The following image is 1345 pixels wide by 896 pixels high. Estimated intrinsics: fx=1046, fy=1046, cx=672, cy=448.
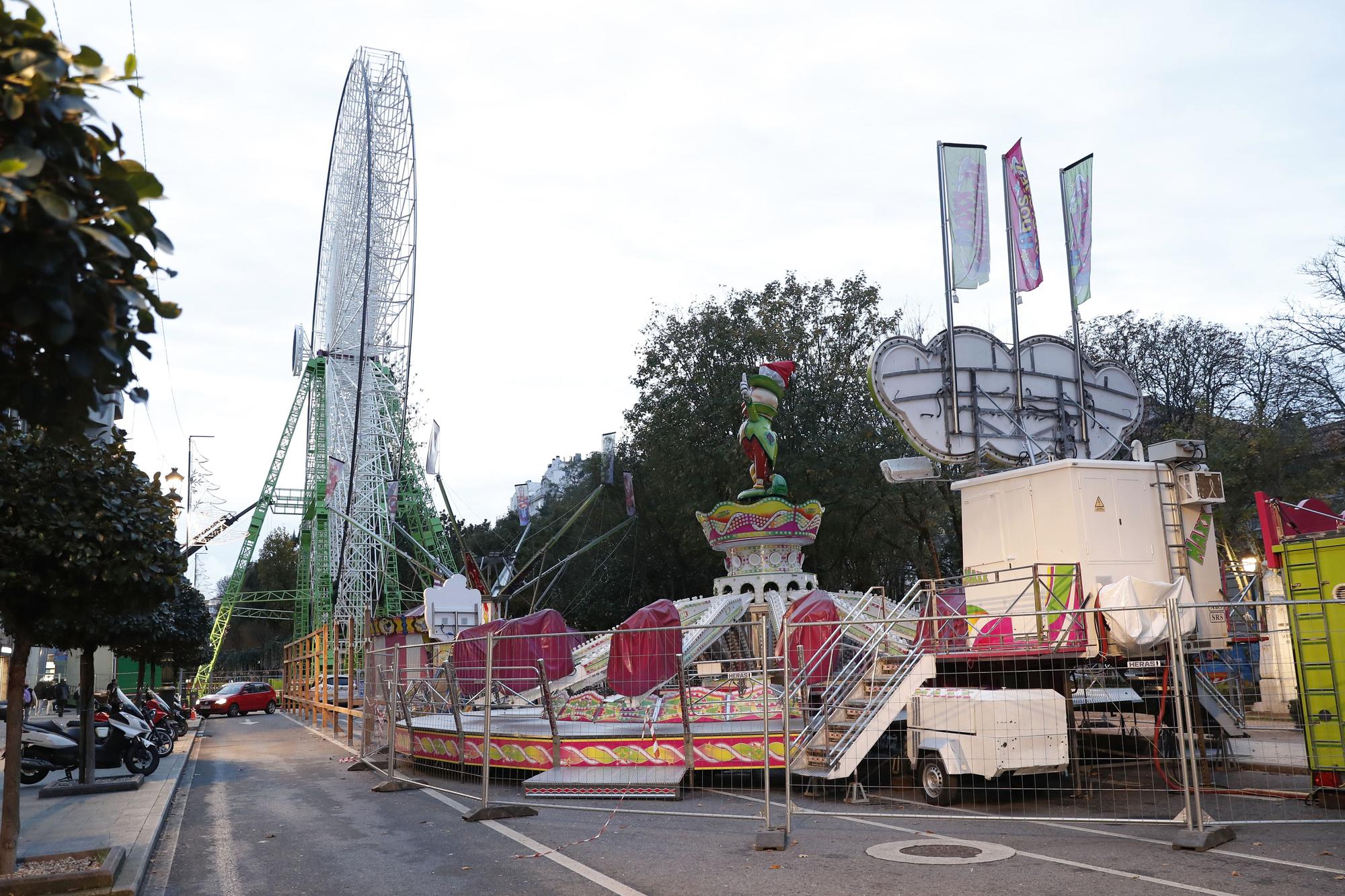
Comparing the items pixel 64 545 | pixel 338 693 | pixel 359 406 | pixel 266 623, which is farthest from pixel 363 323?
pixel 266 623

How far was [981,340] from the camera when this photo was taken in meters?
17.4

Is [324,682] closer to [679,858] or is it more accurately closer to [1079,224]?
[1079,224]

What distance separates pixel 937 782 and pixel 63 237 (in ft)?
33.5

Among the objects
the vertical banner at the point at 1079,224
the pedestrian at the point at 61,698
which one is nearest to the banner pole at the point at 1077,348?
the vertical banner at the point at 1079,224

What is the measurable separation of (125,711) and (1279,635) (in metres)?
18.5

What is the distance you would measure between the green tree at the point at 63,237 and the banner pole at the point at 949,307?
1450 cm

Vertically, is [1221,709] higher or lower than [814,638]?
lower

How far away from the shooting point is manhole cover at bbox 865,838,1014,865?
8273mm

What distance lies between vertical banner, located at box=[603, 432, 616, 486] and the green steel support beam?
54.3ft

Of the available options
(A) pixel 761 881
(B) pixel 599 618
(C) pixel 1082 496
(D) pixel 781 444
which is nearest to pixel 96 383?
(A) pixel 761 881

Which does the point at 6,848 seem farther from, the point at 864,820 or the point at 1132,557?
the point at 1132,557

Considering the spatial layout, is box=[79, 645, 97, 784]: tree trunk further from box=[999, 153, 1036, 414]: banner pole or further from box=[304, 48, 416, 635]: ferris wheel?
box=[304, 48, 416, 635]: ferris wheel

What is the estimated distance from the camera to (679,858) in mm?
8703

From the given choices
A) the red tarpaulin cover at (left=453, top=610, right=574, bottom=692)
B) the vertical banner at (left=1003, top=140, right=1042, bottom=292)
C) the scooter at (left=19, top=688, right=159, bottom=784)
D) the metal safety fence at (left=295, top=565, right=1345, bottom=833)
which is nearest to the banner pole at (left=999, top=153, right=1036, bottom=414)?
the vertical banner at (left=1003, top=140, right=1042, bottom=292)
